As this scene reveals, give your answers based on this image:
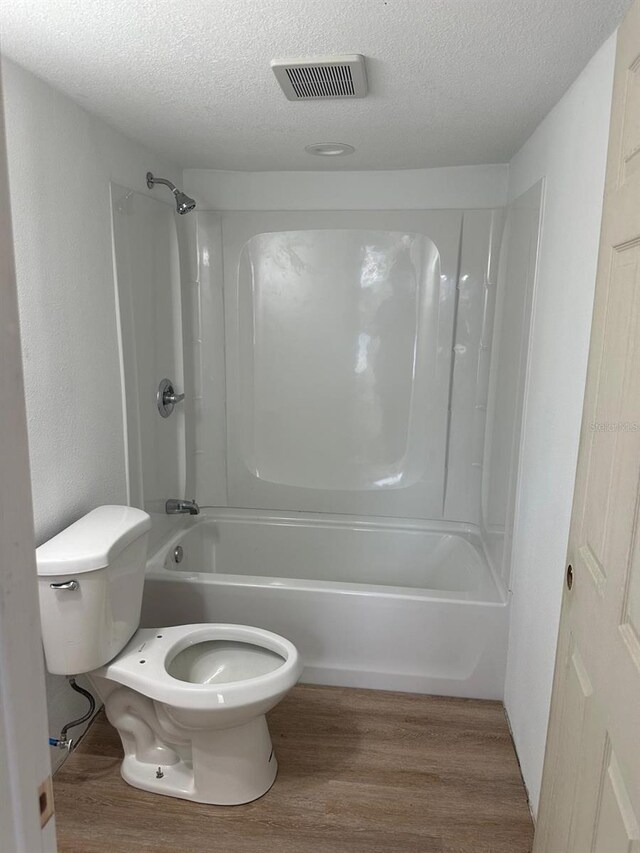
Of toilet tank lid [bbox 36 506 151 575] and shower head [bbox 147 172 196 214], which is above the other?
shower head [bbox 147 172 196 214]

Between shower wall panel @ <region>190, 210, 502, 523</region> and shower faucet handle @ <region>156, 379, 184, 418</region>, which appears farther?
shower wall panel @ <region>190, 210, 502, 523</region>

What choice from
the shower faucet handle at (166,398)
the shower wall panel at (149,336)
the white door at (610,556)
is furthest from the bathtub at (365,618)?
the white door at (610,556)

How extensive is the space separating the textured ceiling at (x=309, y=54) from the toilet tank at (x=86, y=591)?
1327 mm

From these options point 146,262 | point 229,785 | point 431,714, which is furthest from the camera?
point 146,262

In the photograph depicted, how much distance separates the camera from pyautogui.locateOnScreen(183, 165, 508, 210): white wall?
2.88m

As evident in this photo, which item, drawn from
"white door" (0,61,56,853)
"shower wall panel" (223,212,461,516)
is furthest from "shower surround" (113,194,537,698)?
"white door" (0,61,56,853)

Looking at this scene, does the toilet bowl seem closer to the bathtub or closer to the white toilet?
the white toilet

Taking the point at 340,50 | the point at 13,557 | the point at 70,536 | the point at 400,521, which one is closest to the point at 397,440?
the point at 400,521

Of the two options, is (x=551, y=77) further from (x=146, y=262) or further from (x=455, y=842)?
(x=455, y=842)

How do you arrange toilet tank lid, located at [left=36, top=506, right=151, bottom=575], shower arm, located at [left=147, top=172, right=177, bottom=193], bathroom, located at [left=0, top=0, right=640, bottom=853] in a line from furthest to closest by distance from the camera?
shower arm, located at [left=147, top=172, right=177, bottom=193] → toilet tank lid, located at [left=36, top=506, right=151, bottom=575] → bathroom, located at [left=0, top=0, right=640, bottom=853]

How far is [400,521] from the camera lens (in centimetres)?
321

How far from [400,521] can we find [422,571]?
10.6 inches

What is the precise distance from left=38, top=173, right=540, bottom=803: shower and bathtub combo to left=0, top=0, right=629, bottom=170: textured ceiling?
1.29 ft

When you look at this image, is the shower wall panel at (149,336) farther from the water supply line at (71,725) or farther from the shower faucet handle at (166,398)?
the water supply line at (71,725)
